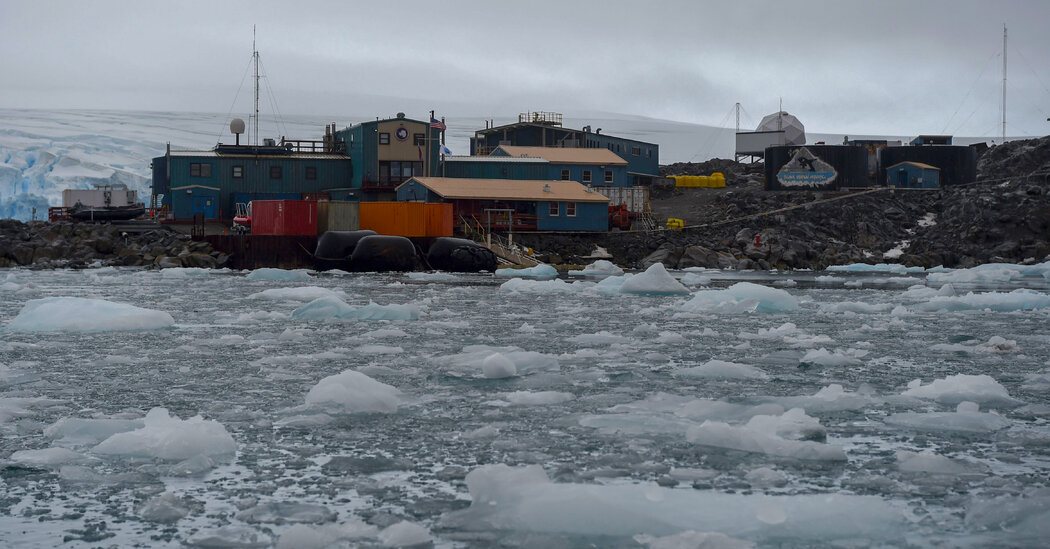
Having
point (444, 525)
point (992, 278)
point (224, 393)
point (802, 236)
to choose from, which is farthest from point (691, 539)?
point (802, 236)

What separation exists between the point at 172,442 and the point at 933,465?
5.11 metres

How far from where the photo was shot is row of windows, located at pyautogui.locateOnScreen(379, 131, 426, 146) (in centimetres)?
5028

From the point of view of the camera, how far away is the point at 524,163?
53875 mm

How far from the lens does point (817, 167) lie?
59.2 m

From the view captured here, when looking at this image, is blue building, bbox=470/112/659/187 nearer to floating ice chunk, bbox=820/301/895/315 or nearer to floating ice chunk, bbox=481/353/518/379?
floating ice chunk, bbox=820/301/895/315

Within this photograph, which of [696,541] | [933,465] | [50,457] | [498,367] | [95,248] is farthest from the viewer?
[95,248]

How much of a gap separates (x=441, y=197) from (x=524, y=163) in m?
9.36

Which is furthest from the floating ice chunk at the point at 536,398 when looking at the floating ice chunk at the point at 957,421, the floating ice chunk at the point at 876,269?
the floating ice chunk at the point at 876,269

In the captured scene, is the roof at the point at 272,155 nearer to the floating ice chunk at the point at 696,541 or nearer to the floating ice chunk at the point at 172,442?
the floating ice chunk at the point at 172,442

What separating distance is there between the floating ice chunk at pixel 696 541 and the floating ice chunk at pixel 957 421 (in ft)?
11.7

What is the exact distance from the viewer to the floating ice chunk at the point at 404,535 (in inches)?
192

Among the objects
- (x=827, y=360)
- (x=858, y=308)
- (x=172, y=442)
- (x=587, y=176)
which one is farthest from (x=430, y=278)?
(x=172, y=442)

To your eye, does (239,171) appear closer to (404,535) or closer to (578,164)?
(578,164)

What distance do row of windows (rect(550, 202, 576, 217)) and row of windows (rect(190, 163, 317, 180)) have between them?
13.2 metres
